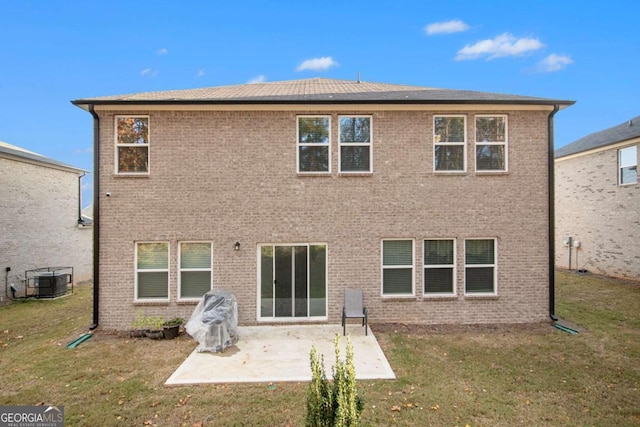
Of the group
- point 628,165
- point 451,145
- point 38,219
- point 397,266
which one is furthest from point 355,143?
point 628,165

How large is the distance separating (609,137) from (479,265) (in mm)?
13510

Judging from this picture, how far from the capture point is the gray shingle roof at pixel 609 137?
14273 millimetres

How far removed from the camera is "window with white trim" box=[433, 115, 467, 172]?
8.58m

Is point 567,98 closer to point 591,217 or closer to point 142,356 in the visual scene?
point 591,217

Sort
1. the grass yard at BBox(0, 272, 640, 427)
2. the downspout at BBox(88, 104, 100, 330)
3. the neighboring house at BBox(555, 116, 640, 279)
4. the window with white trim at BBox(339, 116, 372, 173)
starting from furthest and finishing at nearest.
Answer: the neighboring house at BBox(555, 116, 640, 279), the window with white trim at BBox(339, 116, 372, 173), the downspout at BBox(88, 104, 100, 330), the grass yard at BBox(0, 272, 640, 427)

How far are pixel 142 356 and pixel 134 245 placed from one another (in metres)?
2.96

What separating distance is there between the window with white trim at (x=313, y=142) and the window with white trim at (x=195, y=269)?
11.4 ft

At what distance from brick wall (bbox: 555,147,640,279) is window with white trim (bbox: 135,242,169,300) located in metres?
19.1

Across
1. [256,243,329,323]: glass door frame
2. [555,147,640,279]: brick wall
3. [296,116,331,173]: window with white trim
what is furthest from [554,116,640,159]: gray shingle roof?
[256,243,329,323]: glass door frame

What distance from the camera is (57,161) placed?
14953 mm

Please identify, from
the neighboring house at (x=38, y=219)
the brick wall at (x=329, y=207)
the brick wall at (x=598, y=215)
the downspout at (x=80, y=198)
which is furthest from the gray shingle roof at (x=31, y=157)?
the brick wall at (x=598, y=215)

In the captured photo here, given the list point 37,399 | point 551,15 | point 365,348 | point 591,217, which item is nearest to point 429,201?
point 365,348

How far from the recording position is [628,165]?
46.4 ft

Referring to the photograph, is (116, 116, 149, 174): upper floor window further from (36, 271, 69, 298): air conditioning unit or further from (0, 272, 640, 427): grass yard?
(36, 271, 69, 298): air conditioning unit
